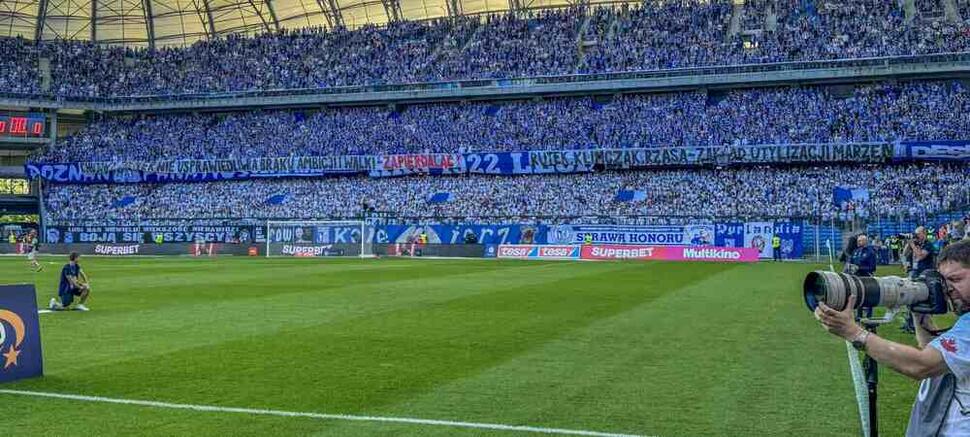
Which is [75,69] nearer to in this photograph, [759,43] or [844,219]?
[759,43]

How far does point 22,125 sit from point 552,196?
46.0 m

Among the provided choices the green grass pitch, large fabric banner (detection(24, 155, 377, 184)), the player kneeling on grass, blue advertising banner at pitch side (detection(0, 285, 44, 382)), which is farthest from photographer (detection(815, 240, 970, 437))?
large fabric banner (detection(24, 155, 377, 184))

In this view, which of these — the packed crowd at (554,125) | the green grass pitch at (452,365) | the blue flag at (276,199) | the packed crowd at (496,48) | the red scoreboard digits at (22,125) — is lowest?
the green grass pitch at (452,365)

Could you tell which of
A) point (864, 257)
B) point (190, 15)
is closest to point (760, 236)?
point (864, 257)

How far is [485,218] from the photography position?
56.4 metres

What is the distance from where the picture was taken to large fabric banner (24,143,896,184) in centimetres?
5416

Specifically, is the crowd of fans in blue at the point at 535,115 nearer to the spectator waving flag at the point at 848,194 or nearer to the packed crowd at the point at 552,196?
the packed crowd at the point at 552,196

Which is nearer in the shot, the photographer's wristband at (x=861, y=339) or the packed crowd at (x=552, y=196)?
the photographer's wristband at (x=861, y=339)

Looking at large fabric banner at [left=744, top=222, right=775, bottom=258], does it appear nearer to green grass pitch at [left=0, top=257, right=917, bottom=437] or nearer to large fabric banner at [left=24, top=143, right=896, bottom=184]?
large fabric banner at [left=24, top=143, right=896, bottom=184]

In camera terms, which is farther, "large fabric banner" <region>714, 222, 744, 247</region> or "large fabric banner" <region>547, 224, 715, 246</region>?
"large fabric banner" <region>547, 224, 715, 246</region>

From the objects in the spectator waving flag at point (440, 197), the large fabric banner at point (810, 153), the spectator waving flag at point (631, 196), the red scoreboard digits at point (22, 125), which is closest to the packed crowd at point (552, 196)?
the spectator waving flag at point (440, 197)

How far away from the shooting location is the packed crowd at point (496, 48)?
59.1 metres

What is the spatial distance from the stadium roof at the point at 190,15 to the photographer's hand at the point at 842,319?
71963 mm

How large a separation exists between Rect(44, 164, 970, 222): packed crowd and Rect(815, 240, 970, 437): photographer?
47.3 m
